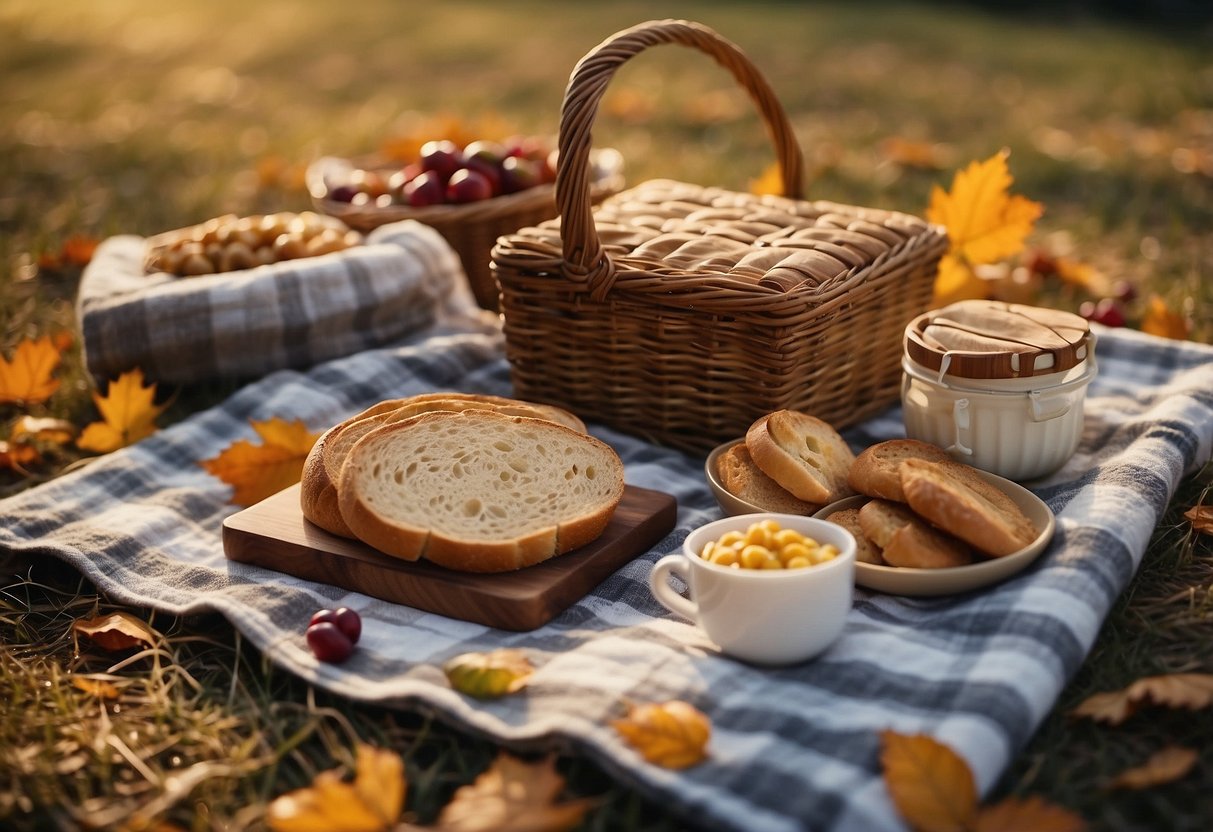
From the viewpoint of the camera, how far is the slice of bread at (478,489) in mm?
2174

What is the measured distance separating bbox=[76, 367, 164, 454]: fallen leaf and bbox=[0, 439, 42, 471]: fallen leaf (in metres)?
0.11

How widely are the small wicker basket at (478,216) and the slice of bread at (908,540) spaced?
178 centimetres

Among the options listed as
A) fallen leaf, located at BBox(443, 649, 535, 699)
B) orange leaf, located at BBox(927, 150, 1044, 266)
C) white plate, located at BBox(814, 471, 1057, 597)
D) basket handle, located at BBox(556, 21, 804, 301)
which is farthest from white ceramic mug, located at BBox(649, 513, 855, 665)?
orange leaf, located at BBox(927, 150, 1044, 266)

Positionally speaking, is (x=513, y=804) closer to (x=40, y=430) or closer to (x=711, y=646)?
(x=711, y=646)

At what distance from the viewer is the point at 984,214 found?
3.25 meters

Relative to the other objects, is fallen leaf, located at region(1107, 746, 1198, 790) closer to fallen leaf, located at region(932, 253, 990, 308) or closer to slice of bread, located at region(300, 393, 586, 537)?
slice of bread, located at region(300, 393, 586, 537)

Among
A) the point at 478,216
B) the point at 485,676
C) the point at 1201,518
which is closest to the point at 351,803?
the point at 485,676

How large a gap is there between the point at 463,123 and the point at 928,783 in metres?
5.29

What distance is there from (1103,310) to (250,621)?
2656mm

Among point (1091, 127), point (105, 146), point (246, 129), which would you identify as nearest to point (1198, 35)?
point (1091, 127)

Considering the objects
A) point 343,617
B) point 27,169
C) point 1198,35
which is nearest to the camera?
point 343,617

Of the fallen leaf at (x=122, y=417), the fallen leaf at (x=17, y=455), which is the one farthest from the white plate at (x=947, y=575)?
the fallen leaf at (x=17, y=455)

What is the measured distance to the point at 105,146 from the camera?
243 inches

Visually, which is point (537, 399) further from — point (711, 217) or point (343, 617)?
point (343, 617)
